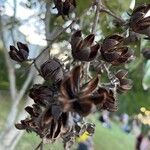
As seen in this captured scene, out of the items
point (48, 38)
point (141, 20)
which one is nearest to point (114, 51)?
point (141, 20)

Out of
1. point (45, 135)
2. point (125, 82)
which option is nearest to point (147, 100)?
point (125, 82)

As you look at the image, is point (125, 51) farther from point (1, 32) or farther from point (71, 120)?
point (1, 32)

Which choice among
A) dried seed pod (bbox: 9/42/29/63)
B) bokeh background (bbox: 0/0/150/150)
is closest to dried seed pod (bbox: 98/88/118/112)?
bokeh background (bbox: 0/0/150/150)

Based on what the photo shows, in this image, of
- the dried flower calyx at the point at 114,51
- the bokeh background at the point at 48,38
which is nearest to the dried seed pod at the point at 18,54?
the bokeh background at the point at 48,38

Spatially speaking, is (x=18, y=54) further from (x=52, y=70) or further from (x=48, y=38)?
(x=48, y=38)

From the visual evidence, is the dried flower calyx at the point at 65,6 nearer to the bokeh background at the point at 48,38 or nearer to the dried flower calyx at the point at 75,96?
the bokeh background at the point at 48,38

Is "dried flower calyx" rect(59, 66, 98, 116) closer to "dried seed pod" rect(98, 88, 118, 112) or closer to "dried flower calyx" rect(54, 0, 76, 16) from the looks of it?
"dried seed pod" rect(98, 88, 118, 112)
